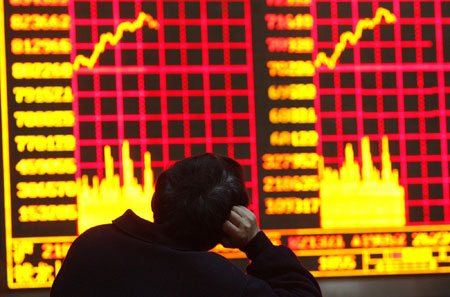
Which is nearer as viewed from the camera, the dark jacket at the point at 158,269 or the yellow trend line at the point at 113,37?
the dark jacket at the point at 158,269

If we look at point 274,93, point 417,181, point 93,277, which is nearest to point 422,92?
point 417,181

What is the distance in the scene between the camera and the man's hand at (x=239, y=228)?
1.14 m

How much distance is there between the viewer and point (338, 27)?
91.0 inches

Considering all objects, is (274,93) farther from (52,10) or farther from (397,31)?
(52,10)

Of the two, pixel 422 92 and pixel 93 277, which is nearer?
pixel 93 277

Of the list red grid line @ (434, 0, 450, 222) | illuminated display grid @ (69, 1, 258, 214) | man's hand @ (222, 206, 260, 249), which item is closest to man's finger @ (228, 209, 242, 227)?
man's hand @ (222, 206, 260, 249)

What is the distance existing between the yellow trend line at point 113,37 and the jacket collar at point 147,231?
1.19 meters

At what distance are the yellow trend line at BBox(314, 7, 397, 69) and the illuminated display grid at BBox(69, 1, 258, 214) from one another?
0.23m

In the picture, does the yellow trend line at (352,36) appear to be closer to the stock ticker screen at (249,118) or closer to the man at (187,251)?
the stock ticker screen at (249,118)

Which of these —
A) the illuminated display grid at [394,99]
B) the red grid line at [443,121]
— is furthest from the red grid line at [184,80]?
the red grid line at [443,121]

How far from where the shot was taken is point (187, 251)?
1.09 metres

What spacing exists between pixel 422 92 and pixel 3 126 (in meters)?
1.29

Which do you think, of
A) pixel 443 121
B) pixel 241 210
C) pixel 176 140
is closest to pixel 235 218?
pixel 241 210

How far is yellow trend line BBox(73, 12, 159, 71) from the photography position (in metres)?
2.24
